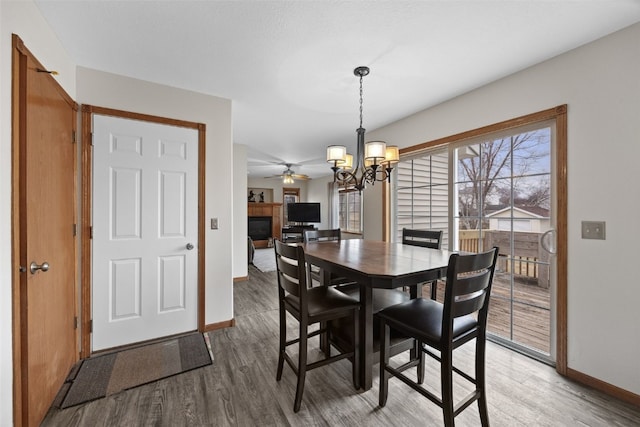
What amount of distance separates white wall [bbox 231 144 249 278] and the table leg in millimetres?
3206

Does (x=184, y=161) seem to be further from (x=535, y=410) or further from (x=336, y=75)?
(x=535, y=410)

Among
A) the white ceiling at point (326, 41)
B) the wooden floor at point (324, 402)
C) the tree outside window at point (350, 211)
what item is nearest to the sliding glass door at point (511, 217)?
the wooden floor at point (324, 402)

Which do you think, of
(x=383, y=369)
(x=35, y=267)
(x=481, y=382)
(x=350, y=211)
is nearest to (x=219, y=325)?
(x=35, y=267)

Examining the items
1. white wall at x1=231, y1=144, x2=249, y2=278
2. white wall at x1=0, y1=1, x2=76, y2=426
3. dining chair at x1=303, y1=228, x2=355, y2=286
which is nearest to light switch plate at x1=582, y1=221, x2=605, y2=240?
dining chair at x1=303, y1=228, x2=355, y2=286

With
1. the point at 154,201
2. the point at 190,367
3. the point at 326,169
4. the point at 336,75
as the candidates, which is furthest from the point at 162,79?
the point at 326,169

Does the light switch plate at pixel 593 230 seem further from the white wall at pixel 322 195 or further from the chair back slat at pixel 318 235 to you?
the white wall at pixel 322 195

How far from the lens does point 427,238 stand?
8.75ft

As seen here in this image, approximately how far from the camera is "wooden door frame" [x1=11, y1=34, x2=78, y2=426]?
127 centimetres

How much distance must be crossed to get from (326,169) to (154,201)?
515 centimetres

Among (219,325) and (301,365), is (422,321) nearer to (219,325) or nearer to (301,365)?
(301,365)

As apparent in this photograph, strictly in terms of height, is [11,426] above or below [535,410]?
above

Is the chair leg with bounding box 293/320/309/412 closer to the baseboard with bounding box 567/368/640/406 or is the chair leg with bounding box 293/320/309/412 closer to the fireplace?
the baseboard with bounding box 567/368/640/406

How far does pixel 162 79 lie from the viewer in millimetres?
2387

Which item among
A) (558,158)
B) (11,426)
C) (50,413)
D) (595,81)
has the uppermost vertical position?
(595,81)
